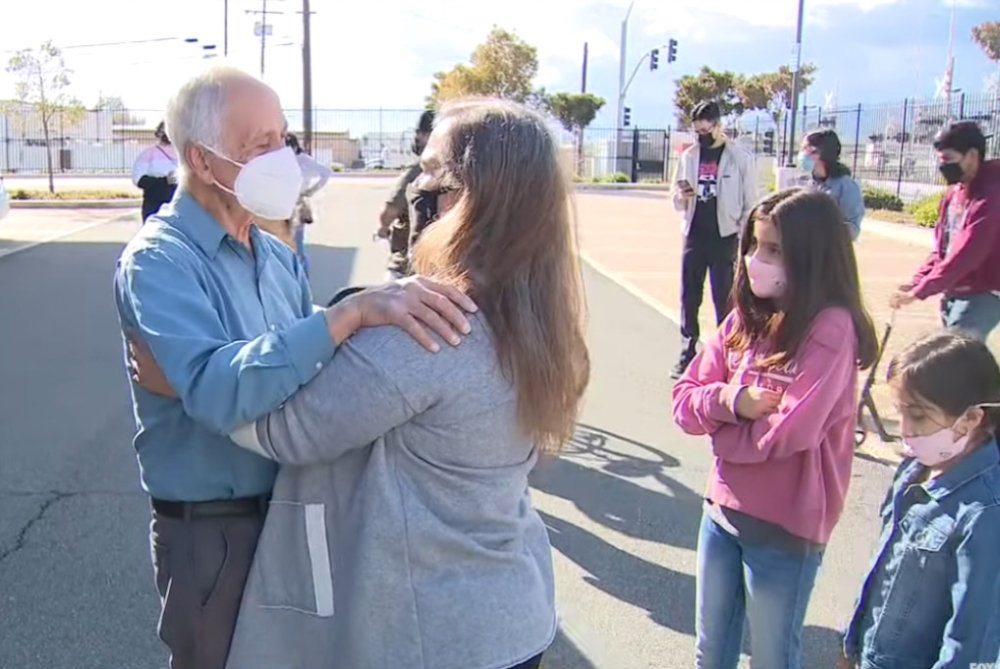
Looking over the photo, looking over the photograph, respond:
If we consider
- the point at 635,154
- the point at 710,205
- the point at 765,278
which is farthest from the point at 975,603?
the point at 635,154

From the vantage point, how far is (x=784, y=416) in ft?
8.07

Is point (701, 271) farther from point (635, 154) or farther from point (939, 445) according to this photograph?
point (635, 154)

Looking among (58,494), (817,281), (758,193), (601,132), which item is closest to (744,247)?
(817,281)

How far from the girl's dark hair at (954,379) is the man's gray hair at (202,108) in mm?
1683

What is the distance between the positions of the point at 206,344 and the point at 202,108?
495mm

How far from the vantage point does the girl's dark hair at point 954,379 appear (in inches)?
92.7

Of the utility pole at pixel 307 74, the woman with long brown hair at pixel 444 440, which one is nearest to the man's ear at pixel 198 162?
the woman with long brown hair at pixel 444 440

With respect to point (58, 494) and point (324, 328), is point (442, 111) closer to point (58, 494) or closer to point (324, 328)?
point (324, 328)

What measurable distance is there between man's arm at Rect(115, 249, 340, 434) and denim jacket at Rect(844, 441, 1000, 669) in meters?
1.50

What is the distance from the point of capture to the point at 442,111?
5.79 ft

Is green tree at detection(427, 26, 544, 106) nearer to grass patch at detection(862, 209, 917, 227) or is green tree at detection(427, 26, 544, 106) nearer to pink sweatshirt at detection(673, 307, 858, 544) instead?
grass patch at detection(862, 209, 917, 227)

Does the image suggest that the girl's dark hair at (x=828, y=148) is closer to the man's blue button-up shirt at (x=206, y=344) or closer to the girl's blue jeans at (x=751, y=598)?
the girl's blue jeans at (x=751, y=598)

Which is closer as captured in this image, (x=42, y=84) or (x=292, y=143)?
(x=292, y=143)

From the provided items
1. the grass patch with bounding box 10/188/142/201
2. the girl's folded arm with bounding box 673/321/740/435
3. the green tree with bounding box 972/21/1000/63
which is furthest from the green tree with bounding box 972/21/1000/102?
the girl's folded arm with bounding box 673/321/740/435
